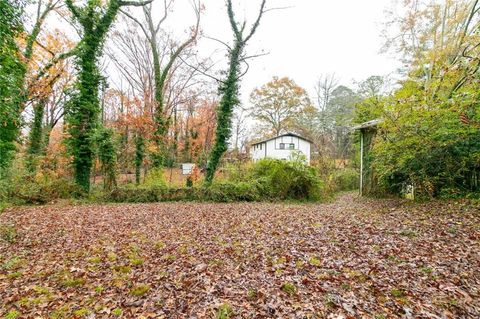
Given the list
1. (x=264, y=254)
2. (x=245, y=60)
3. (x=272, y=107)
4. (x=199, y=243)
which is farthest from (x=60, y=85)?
(x=272, y=107)

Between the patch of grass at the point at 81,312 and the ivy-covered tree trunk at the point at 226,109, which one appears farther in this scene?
the ivy-covered tree trunk at the point at 226,109

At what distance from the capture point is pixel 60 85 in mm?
15664

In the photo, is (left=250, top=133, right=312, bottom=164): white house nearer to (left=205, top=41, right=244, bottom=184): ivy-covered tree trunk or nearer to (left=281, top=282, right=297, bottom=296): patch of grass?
(left=205, top=41, right=244, bottom=184): ivy-covered tree trunk

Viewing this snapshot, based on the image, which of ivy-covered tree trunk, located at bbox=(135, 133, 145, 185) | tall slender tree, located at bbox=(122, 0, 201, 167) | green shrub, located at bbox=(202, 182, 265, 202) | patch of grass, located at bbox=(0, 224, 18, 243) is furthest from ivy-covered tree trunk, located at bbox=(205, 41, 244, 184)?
patch of grass, located at bbox=(0, 224, 18, 243)

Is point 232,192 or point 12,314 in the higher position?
point 232,192

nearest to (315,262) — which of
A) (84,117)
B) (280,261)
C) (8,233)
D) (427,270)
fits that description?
(280,261)

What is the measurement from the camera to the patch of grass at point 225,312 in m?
2.37

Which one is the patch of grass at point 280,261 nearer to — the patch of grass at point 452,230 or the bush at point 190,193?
the patch of grass at point 452,230

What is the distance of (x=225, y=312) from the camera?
2.42 m

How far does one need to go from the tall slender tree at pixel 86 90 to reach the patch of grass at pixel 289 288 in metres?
10.2

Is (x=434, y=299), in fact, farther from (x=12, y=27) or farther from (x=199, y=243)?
(x=12, y=27)

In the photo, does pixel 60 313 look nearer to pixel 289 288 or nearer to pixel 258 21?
pixel 289 288

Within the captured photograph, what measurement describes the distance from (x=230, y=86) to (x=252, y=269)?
998 cm

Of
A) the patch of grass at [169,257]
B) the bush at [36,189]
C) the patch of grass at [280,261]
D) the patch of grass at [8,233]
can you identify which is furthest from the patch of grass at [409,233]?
the bush at [36,189]
